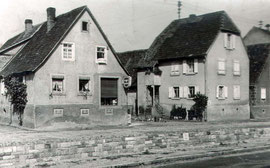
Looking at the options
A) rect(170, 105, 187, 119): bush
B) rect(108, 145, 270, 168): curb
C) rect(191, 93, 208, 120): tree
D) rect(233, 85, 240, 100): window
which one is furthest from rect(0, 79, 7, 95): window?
rect(233, 85, 240, 100): window

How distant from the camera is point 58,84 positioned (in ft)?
93.8

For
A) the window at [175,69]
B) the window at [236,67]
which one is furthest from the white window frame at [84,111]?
the window at [236,67]

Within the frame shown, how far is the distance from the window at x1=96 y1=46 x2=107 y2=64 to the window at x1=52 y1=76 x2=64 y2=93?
3.58 metres

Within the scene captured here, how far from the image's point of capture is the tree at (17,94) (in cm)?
2870

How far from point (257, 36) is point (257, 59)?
35.9ft

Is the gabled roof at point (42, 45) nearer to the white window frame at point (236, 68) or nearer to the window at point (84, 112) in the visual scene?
the window at point (84, 112)

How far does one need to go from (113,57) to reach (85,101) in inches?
178

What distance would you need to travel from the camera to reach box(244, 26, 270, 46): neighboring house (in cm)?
5160

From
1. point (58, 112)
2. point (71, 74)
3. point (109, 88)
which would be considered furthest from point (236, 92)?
point (58, 112)

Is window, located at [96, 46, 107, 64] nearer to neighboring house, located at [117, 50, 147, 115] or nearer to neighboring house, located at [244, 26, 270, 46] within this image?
neighboring house, located at [117, 50, 147, 115]

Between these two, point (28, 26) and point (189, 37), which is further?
point (189, 37)

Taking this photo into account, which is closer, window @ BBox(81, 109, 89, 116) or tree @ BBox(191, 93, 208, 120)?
window @ BBox(81, 109, 89, 116)

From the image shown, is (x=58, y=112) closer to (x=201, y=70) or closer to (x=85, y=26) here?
(x=85, y=26)

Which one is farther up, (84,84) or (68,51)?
(68,51)
